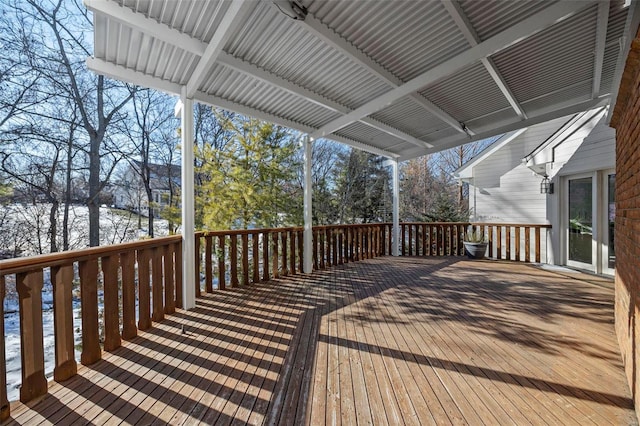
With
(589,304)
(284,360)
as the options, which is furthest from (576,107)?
(284,360)

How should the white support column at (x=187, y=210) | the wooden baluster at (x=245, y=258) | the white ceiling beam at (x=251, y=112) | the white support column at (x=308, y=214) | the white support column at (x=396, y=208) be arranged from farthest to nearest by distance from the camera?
the white support column at (x=396, y=208), the white support column at (x=308, y=214), the wooden baluster at (x=245, y=258), the white ceiling beam at (x=251, y=112), the white support column at (x=187, y=210)

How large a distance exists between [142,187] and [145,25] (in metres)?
7.39

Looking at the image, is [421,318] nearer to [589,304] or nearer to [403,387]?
[403,387]

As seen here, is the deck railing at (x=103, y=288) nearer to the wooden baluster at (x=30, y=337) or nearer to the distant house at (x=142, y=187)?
the wooden baluster at (x=30, y=337)

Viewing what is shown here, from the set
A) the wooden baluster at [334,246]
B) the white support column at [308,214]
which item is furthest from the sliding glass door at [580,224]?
the white support column at [308,214]

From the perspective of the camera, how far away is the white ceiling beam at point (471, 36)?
A: 7.49 feet

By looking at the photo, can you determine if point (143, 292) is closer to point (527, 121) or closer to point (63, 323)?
point (63, 323)

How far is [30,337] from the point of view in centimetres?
176

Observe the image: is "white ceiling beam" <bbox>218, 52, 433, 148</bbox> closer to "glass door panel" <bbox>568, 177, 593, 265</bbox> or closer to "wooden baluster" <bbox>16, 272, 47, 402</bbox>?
"wooden baluster" <bbox>16, 272, 47, 402</bbox>

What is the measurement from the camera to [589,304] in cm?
343

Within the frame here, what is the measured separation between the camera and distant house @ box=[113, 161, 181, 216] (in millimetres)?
7926

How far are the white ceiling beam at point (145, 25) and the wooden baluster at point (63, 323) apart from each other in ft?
6.59

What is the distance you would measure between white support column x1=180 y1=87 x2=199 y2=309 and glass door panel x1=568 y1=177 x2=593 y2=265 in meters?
6.73

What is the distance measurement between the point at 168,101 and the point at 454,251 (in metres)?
10.1
